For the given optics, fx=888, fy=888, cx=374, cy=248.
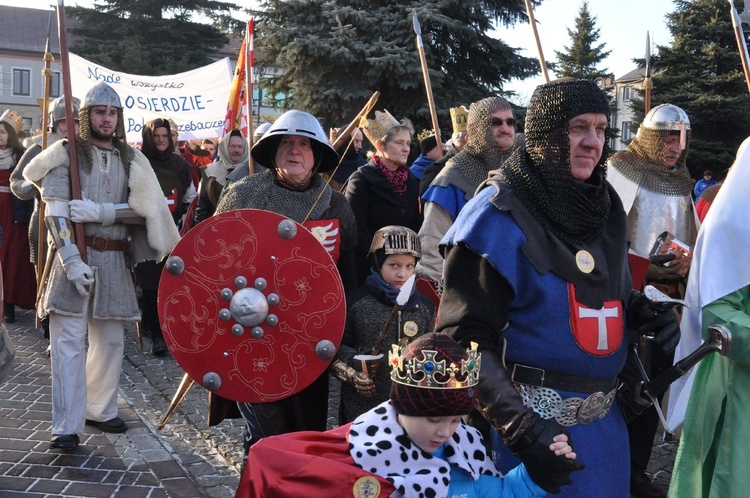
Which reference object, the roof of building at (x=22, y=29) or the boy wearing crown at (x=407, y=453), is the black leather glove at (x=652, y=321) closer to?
the boy wearing crown at (x=407, y=453)

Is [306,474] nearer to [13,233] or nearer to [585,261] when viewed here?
[585,261]

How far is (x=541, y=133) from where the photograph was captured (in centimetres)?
264

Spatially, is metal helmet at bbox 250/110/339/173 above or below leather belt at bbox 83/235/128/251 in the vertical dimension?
above

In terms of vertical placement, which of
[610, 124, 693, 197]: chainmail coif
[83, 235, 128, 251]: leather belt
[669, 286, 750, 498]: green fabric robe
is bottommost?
[669, 286, 750, 498]: green fabric robe

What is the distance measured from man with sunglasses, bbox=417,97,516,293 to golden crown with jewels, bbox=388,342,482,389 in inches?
95.5

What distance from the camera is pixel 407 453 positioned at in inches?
94.3

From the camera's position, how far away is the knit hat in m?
2.33

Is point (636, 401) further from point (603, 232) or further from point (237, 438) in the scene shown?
point (237, 438)

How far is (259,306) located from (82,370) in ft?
6.20

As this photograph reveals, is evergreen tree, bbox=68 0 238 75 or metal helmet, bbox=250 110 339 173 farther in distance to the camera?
evergreen tree, bbox=68 0 238 75

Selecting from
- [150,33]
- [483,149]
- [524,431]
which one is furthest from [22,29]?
[524,431]

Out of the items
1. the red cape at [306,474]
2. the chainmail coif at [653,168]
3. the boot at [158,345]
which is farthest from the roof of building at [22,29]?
the red cape at [306,474]

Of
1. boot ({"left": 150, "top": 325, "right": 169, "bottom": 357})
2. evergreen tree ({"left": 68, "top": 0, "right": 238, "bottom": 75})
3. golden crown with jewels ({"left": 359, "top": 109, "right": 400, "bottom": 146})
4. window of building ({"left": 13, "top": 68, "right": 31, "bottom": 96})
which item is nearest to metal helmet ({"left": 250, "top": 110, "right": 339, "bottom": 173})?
golden crown with jewels ({"left": 359, "top": 109, "right": 400, "bottom": 146})

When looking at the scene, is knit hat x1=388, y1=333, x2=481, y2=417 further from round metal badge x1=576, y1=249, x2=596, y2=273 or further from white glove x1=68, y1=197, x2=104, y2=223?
white glove x1=68, y1=197, x2=104, y2=223
